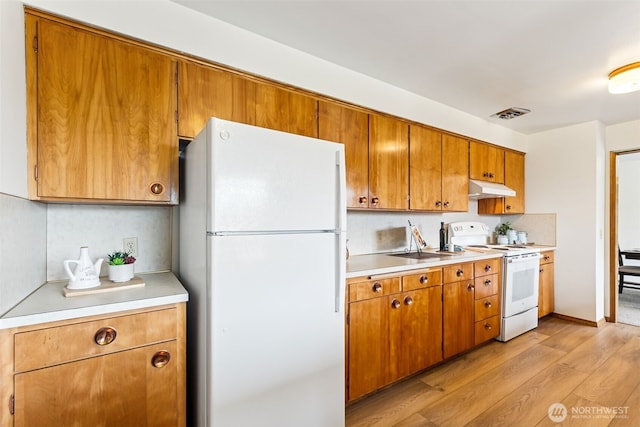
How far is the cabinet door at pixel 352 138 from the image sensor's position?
2189 millimetres

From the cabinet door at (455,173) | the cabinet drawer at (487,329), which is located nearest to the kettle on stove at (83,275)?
the cabinet door at (455,173)

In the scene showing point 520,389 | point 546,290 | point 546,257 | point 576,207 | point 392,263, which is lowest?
point 520,389

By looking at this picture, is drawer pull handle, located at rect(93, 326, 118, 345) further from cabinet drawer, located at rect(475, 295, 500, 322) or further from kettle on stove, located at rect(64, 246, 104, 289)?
cabinet drawer, located at rect(475, 295, 500, 322)

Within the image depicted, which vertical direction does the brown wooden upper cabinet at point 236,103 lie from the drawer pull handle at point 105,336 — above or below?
above

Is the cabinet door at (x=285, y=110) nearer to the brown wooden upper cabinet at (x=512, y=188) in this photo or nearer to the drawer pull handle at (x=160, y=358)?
the drawer pull handle at (x=160, y=358)

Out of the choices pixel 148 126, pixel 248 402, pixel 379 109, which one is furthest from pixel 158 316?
pixel 379 109

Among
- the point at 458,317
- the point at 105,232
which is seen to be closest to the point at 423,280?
the point at 458,317

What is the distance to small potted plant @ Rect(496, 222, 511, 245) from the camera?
386 cm

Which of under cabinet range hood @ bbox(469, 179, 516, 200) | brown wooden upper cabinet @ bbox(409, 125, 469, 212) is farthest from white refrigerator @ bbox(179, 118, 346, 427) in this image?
under cabinet range hood @ bbox(469, 179, 516, 200)

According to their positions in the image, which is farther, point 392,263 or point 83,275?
point 392,263

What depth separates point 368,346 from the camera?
1990 mm

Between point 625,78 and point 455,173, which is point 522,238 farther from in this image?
point 625,78

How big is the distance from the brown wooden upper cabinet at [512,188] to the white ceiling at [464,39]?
113 centimetres

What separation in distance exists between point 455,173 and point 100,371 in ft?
10.3
